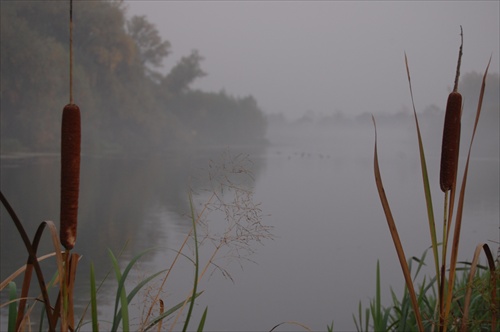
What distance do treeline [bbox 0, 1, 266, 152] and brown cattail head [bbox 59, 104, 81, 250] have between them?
3.84 m

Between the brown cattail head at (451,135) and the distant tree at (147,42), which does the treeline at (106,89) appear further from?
the brown cattail head at (451,135)

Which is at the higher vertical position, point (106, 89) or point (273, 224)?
point (106, 89)

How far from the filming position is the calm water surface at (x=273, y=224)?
101 inches

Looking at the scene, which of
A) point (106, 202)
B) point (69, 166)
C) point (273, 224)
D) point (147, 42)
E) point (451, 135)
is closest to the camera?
point (69, 166)

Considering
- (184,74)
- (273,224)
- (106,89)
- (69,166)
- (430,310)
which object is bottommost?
(273,224)

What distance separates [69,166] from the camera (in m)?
0.40

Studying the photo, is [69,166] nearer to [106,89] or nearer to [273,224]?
[273,224]

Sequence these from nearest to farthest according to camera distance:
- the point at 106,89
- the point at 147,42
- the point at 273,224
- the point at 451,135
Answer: the point at 451,135
the point at 273,224
the point at 106,89
the point at 147,42

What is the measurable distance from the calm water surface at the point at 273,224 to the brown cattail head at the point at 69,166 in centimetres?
108

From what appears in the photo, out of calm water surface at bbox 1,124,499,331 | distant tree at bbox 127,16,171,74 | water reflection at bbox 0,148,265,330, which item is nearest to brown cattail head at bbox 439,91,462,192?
calm water surface at bbox 1,124,499,331

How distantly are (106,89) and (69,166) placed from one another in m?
4.69

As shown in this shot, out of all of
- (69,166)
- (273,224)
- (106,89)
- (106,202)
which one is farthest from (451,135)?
(106,89)

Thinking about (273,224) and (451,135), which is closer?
(451,135)

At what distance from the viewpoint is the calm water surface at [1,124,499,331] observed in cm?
256
